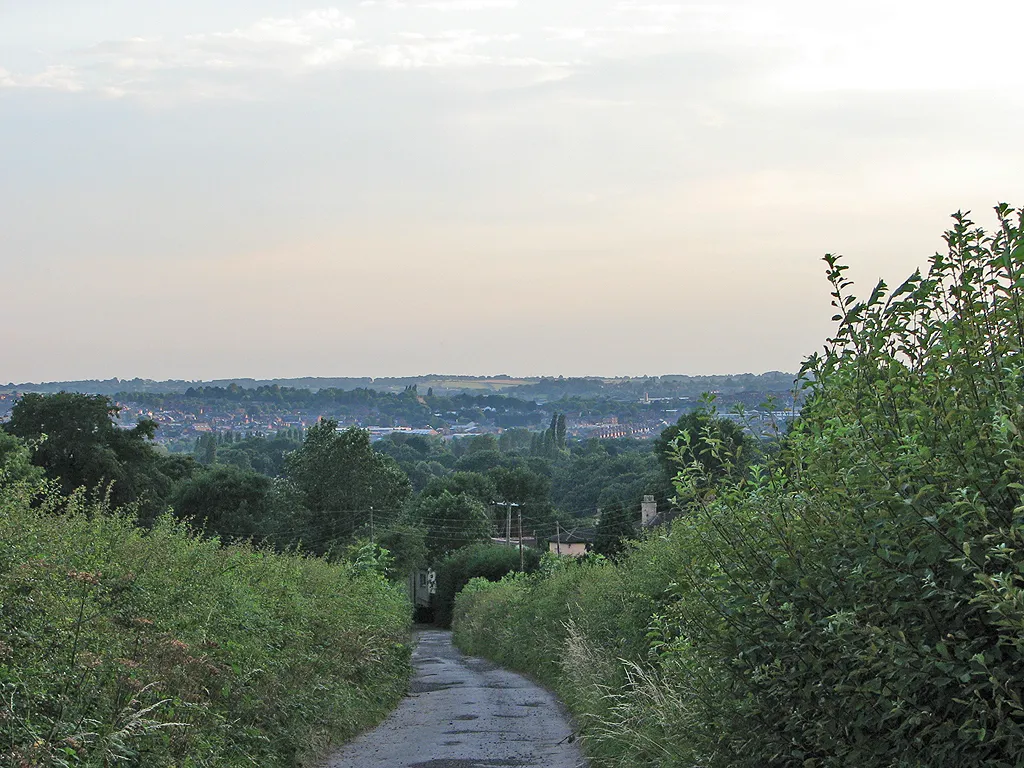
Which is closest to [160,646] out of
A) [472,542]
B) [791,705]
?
[791,705]

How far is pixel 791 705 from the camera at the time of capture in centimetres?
641

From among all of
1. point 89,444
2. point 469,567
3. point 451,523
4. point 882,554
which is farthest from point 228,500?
point 882,554

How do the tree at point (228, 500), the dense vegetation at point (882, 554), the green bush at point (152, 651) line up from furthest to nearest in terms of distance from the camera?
1. the tree at point (228, 500)
2. the green bush at point (152, 651)
3. the dense vegetation at point (882, 554)

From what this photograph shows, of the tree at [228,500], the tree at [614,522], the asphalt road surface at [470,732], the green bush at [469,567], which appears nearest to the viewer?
the asphalt road surface at [470,732]

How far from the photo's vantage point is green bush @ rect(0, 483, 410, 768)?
A: 23.8 ft

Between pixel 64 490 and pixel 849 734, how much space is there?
4746cm

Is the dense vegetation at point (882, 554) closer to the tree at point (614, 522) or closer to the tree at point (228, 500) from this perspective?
the tree at point (614, 522)

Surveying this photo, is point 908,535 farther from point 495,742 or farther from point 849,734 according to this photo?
point 495,742

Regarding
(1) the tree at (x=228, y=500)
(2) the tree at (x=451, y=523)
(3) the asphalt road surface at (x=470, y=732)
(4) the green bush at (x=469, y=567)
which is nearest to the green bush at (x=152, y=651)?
(3) the asphalt road surface at (x=470, y=732)

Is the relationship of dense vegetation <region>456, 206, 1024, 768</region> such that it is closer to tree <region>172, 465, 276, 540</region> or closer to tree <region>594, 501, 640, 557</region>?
tree <region>594, 501, 640, 557</region>

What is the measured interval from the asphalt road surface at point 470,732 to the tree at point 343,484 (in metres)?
43.8

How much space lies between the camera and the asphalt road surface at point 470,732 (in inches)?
554

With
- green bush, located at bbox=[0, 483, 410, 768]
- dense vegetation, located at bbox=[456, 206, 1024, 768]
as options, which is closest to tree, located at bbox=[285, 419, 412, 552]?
green bush, located at bbox=[0, 483, 410, 768]

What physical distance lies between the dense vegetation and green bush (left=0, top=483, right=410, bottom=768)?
12.4ft
